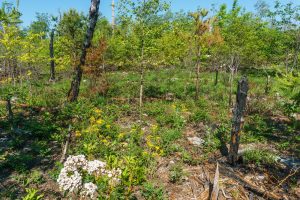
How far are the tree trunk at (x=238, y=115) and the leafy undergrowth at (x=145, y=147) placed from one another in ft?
1.04

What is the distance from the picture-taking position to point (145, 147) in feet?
25.3

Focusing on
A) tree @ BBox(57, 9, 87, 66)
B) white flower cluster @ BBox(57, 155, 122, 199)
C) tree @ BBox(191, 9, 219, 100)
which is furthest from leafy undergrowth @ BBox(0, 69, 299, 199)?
tree @ BBox(57, 9, 87, 66)

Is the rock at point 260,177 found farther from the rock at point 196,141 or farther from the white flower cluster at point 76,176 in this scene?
the white flower cluster at point 76,176

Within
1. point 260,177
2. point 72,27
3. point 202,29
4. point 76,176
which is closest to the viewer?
point 76,176

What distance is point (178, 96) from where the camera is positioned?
14680mm

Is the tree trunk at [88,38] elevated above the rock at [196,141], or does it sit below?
above

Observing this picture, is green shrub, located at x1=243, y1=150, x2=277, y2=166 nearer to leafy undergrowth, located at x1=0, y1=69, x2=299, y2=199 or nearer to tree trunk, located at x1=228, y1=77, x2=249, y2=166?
leafy undergrowth, located at x1=0, y1=69, x2=299, y2=199

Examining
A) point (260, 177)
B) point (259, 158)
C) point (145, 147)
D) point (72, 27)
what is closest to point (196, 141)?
point (145, 147)

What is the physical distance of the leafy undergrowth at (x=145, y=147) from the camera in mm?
5785

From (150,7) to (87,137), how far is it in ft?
Answer: 21.2

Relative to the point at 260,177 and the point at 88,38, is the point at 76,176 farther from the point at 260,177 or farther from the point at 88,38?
the point at 88,38

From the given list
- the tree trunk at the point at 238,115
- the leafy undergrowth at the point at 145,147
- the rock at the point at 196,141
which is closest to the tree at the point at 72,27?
the leafy undergrowth at the point at 145,147

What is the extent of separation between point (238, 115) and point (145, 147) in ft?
8.83

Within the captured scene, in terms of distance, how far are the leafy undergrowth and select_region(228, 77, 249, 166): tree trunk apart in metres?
0.32
